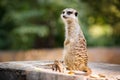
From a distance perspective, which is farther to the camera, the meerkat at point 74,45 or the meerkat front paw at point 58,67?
the meerkat at point 74,45

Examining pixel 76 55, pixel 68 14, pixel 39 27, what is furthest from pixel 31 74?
pixel 39 27

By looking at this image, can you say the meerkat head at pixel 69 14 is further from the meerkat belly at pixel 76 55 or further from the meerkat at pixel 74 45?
the meerkat belly at pixel 76 55

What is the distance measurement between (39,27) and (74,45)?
8.65 m

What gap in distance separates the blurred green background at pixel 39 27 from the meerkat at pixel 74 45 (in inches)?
312

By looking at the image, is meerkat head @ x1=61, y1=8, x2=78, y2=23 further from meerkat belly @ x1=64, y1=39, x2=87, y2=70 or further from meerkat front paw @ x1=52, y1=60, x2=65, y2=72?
meerkat front paw @ x1=52, y1=60, x2=65, y2=72

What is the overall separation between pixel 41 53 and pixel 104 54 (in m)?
1.27

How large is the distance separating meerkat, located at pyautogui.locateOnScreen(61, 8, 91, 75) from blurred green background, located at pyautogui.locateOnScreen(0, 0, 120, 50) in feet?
26.0

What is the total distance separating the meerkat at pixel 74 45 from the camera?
3359 mm

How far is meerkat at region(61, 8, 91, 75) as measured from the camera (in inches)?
132

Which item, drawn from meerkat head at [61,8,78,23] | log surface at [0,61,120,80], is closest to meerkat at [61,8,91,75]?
meerkat head at [61,8,78,23]

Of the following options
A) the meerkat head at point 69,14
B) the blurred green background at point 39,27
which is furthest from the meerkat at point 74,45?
the blurred green background at point 39,27

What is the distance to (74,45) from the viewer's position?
3385 millimetres

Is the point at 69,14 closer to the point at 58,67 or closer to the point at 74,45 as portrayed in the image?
the point at 74,45

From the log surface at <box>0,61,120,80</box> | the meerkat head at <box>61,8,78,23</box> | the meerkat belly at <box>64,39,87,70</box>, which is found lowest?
the log surface at <box>0,61,120,80</box>
